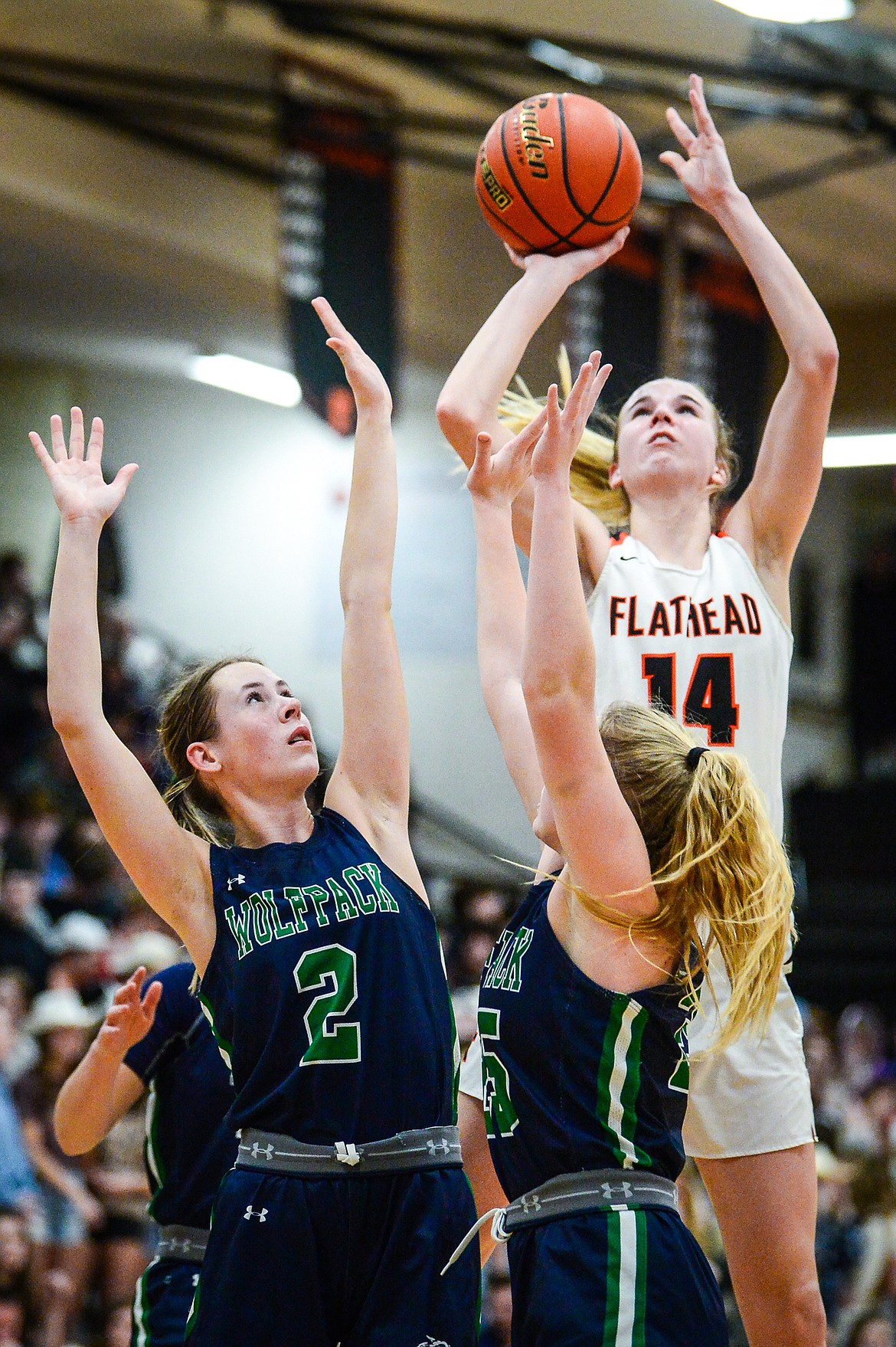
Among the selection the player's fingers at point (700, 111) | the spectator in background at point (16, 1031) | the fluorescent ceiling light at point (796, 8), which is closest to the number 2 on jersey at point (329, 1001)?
the player's fingers at point (700, 111)

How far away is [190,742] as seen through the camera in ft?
10.3

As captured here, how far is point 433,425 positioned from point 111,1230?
8.27 metres

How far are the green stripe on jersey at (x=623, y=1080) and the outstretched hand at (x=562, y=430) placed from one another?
0.83 m

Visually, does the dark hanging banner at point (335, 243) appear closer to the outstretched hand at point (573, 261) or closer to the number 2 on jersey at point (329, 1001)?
the outstretched hand at point (573, 261)

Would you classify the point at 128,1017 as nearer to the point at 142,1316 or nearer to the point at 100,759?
the point at 142,1316

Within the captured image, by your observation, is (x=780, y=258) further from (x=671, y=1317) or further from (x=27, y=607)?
(x=27, y=607)

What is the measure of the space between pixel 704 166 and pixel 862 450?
13.4 meters

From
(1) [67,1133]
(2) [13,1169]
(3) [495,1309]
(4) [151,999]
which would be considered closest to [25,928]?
(2) [13,1169]

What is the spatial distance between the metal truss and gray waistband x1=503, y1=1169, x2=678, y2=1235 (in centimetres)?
800

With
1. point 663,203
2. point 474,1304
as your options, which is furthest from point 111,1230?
point 663,203

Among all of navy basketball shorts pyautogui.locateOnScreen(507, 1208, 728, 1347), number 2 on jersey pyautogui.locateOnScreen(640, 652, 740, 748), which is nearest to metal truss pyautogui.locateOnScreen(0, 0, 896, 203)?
number 2 on jersey pyautogui.locateOnScreen(640, 652, 740, 748)

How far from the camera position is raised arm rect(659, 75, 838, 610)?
338 centimetres

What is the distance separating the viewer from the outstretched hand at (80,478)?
2.89 metres

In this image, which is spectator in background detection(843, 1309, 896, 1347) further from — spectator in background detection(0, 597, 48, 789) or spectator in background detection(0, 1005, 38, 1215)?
spectator in background detection(0, 597, 48, 789)
